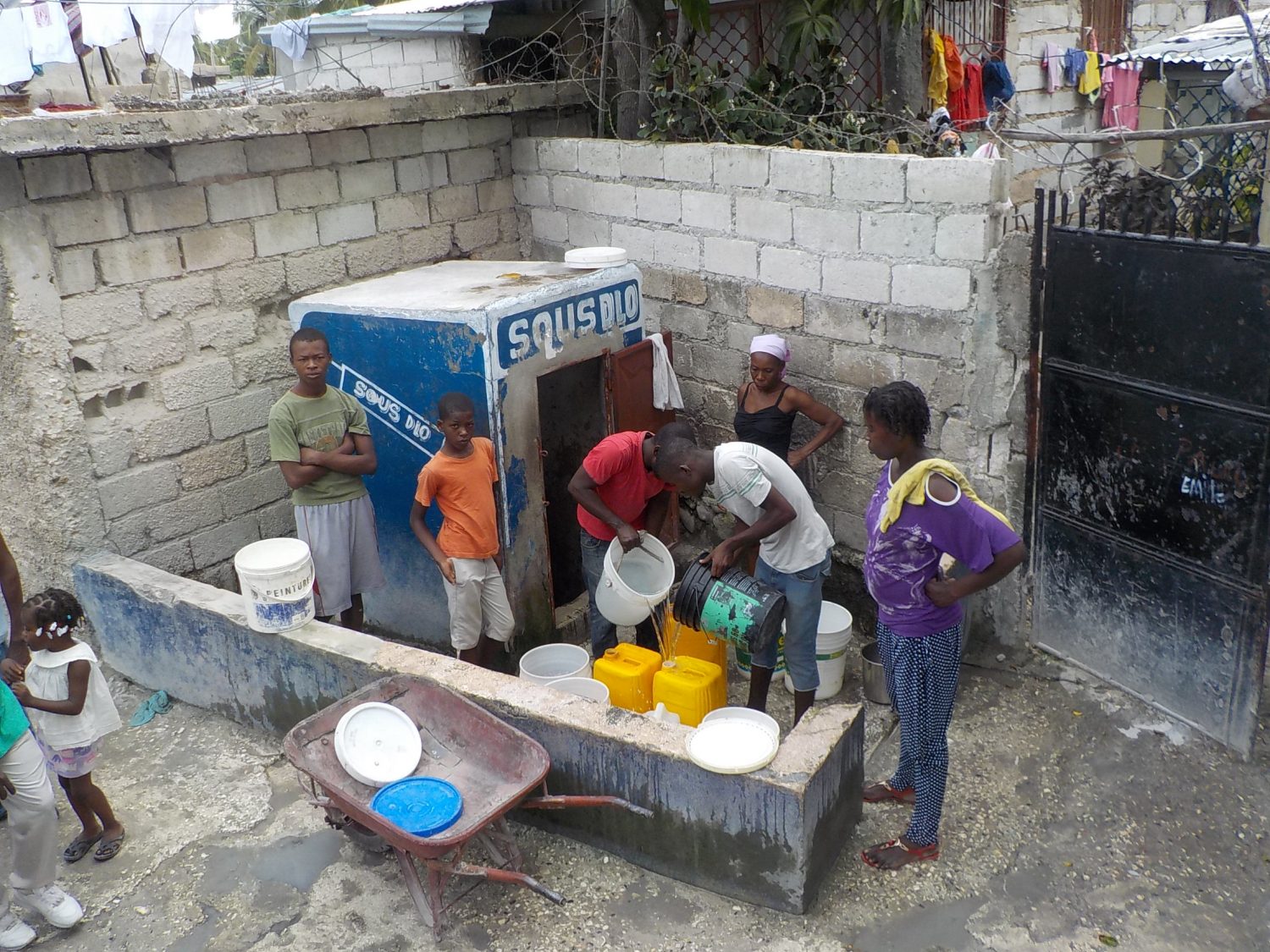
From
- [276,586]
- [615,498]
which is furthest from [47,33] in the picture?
[615,498]

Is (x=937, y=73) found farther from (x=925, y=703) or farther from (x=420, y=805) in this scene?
(x=420, y=805)

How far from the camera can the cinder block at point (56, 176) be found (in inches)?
195

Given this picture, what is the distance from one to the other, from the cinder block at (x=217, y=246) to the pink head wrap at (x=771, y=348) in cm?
285

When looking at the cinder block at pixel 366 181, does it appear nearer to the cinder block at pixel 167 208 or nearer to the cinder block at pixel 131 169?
the cinder block at pixel 167 208

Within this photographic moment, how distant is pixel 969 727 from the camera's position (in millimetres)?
4992

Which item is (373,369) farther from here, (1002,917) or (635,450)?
(1002,917)

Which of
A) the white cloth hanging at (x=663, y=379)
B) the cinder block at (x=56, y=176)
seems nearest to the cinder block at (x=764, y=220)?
the white cloth hanging at (x=663, y=379)

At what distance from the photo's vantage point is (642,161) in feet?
20.9

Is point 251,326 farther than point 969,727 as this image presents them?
Yes

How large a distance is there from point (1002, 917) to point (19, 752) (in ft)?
11.8

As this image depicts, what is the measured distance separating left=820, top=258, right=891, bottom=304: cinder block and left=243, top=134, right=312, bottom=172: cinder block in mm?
3017

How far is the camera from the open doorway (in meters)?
6.37

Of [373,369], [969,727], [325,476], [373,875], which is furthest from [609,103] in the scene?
[373,875]

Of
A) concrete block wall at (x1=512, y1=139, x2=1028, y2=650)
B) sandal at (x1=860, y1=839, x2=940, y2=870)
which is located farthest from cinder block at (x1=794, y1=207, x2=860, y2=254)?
sandal at (x1=860, y1=839, x2=940, y2=870)
